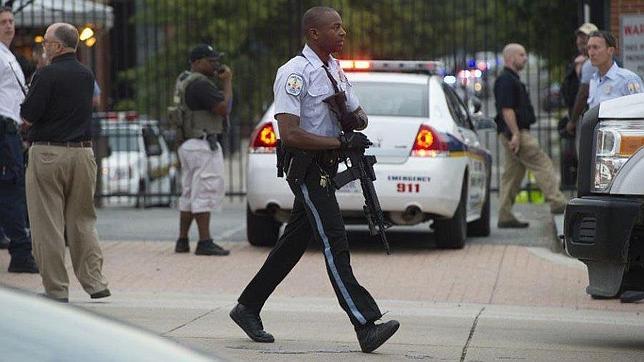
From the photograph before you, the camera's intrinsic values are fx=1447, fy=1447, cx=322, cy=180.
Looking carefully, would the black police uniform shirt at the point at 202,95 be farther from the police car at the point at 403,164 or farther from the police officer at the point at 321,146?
the police officer at the point at 321,146

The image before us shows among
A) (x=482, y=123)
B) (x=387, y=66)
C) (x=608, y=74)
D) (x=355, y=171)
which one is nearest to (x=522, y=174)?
(x=482, y=123)

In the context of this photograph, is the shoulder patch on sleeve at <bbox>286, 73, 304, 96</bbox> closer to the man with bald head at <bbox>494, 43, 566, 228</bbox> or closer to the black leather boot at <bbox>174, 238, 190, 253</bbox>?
the black leather boot at <bbox>174, 238, 190, 253</bbox>

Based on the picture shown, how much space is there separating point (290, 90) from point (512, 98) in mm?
6996

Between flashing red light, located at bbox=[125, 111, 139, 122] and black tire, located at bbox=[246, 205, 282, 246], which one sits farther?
flashing red light, located at bbox=[125, 111, 139, 122]

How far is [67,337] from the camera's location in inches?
114

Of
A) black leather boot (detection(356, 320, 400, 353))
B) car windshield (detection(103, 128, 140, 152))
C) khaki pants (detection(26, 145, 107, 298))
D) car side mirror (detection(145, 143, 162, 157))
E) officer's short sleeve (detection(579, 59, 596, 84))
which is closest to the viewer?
black leather boot (detection(356, 320, 400, 353))

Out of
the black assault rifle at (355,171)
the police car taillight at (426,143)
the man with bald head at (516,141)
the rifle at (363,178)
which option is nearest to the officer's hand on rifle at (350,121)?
the black assault rifle at (355,171)

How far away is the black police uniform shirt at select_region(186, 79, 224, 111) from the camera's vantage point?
11.7 meters

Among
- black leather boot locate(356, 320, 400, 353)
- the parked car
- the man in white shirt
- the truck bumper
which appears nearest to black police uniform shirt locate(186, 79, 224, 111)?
the man in white shirt

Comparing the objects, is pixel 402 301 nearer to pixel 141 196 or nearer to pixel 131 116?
pixel 141 196

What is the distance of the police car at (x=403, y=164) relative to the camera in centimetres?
1172

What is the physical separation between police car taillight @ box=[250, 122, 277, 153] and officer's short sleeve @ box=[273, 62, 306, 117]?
14.7 ft

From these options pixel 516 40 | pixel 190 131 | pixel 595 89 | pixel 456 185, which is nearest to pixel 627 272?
pixel 595 89

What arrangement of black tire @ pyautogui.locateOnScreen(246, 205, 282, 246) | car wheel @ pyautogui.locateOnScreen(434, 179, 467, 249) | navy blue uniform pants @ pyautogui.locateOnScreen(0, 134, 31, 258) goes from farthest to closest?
black tire @ pyautogui.locateOnScreen(246, 205, 282, 246) < car wheel @ pyautogui.locateOnScreen(434, 179, 467, 249) < navy blue uniform pants @ pyautogui.locateOnScreen(0, 134, 31, 258)
